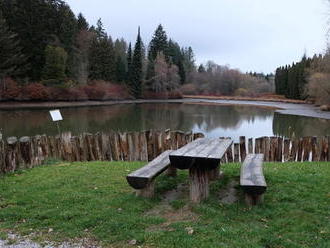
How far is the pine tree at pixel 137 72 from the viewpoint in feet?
199

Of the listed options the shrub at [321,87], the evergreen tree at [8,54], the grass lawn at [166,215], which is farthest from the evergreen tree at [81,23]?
the grass lawn at [166,215]

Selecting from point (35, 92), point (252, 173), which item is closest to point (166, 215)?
point (252, 173)

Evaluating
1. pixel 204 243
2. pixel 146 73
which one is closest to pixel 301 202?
pixel 204 243

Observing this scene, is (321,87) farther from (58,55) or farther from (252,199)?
(252,199)

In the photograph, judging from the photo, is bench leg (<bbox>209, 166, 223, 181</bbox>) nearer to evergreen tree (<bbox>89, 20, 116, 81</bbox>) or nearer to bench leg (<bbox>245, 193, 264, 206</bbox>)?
bench leg (<bbox>245, 193, 264, 206</bbox>)

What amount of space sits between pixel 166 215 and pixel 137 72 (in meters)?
57.7

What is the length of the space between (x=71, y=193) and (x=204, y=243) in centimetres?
282

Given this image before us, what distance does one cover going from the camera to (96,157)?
1054cm

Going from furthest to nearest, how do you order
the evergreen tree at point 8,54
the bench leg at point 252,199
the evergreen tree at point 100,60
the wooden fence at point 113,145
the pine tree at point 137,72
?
the pine tree at point 137,72 → the evergreen tree at point 100,60 → the evergreen tree at point 8,54 → the wooden fence at point 113,145 → the bench leg at point 252,199

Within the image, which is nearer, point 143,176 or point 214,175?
point 143,176

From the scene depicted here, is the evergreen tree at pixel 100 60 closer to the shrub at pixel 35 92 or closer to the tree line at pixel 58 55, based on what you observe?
the tree line at pixel 58 55

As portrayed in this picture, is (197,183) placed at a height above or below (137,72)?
below

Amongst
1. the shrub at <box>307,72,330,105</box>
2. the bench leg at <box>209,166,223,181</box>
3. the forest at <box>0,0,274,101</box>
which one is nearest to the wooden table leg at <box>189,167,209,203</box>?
the bench leg at <box>209,166,223,181</box>

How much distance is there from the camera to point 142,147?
35.1 ft
